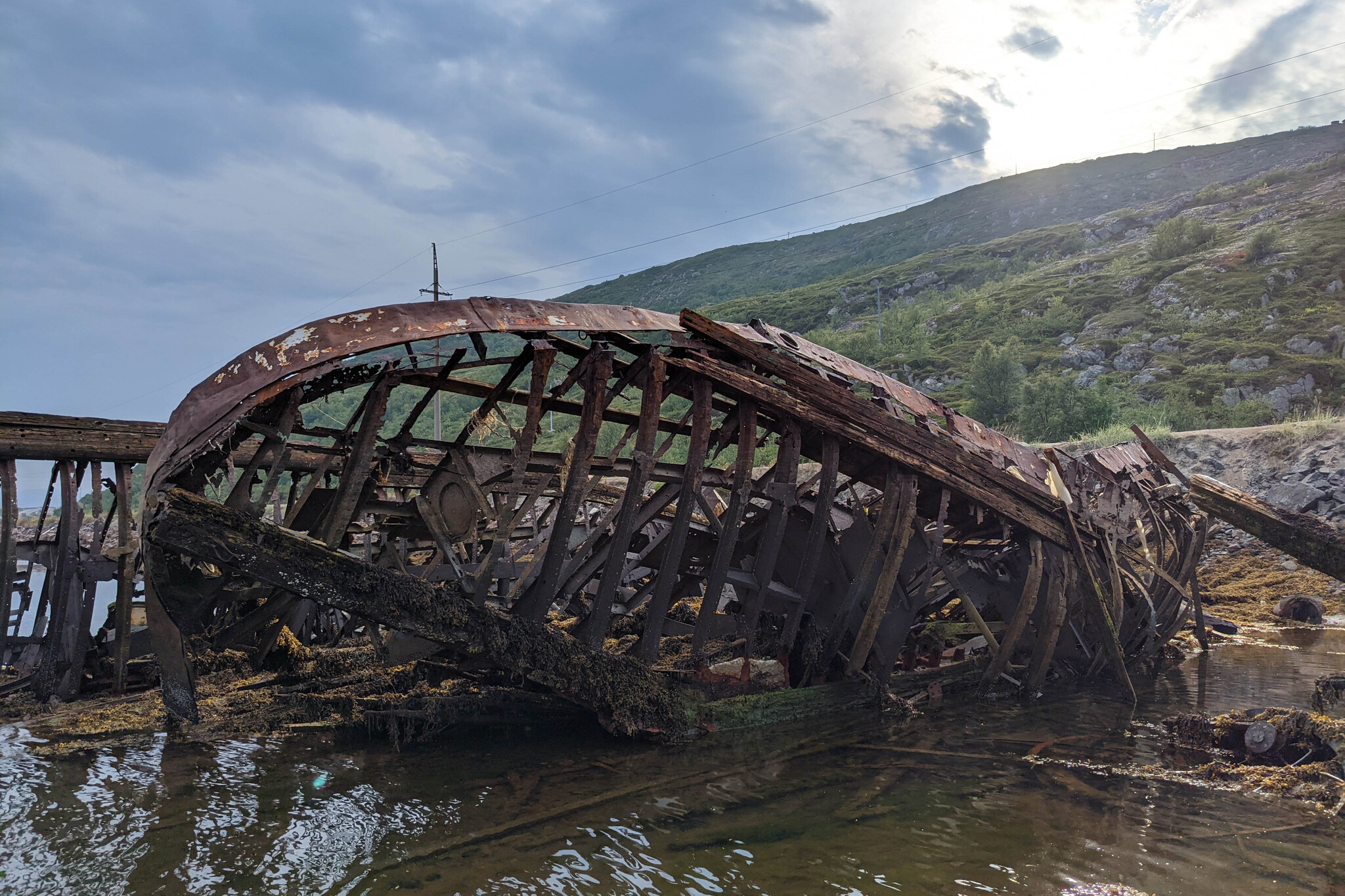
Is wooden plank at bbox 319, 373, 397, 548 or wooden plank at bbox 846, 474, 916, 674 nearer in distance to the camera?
wooden plank at bbox 319, 373, 397, 548

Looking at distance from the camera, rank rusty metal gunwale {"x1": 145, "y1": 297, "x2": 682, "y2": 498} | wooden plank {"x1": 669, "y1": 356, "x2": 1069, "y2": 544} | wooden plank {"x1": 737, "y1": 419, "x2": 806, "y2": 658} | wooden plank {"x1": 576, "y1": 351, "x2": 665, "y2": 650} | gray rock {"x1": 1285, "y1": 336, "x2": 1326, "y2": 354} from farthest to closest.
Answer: gray rock {"x1": 1285, "y1": 336, "x2": 1326, "y2": 354} → wooden plank {"x1": 737, "y1": 419, "x2": 806, "y2": 658} → wooden plank {"x1": 669, "y1": 356, "x2": 1069, "y2": 544} → wooden plank {"x1": 576, "y1": 351, "x2": 665, "y2": 650} → rusty metal gunwale {"x1": 145, "y1": 297, "x2": 682, "y2": 498}

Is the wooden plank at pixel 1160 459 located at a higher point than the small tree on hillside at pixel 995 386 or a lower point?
lower

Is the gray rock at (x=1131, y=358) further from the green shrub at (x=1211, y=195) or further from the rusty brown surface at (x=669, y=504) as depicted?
the green shrub at (x=1211, y=195)

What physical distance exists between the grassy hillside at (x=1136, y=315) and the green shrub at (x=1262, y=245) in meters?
0.10

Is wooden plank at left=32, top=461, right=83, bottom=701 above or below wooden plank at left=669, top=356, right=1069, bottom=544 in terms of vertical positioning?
below

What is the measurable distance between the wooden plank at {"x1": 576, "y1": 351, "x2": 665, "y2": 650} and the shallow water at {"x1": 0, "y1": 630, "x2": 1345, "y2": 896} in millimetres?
1198

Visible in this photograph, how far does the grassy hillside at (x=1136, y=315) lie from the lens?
4069cm

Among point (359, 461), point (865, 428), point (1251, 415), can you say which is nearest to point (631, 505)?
point (359, 461)

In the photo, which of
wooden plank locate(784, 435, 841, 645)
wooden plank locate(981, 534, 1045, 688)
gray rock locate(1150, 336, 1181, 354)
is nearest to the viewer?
wooden plank locate(784, 435, 841, 645)

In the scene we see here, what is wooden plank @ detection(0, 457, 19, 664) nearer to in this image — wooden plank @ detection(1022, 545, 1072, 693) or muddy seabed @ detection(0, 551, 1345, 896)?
muddy seabed @ detection(0, 551, 1345, 896)

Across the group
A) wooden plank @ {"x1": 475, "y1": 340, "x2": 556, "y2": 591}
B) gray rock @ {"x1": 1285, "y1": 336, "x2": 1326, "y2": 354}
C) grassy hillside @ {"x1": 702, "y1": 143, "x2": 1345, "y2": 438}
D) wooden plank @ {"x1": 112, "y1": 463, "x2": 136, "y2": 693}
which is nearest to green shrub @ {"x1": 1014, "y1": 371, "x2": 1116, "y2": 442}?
grassy hillside @ {"x1": 702, "y1": 143, "x2": 1345, "y2": 438}

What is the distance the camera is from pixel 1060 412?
38.1 metres

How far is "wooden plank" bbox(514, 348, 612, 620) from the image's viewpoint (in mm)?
6930

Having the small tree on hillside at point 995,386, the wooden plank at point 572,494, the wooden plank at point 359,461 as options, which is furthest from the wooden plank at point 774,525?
the small tree on hillside at point 995,386
